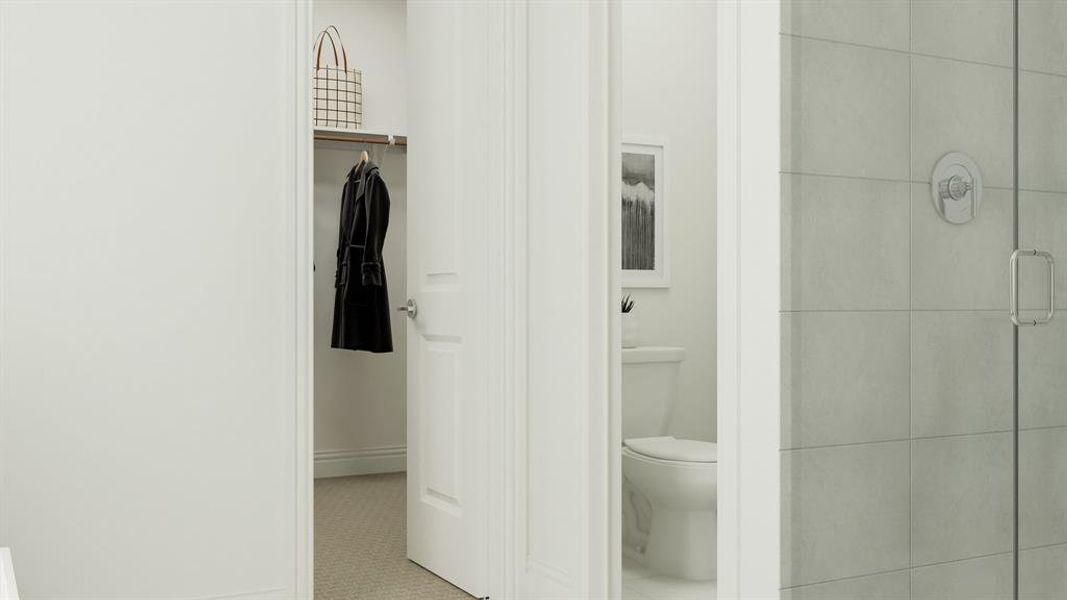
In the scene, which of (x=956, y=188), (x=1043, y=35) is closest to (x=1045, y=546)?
(x=956, y=188)

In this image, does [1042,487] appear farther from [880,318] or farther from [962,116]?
[962,116]

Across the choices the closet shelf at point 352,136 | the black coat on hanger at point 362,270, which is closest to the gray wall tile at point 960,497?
the black coat on hanger at point 362,270

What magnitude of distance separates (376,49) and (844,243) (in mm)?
→ 3662

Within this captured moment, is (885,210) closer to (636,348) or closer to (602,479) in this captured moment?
(602,479)

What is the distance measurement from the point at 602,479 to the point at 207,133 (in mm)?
1395

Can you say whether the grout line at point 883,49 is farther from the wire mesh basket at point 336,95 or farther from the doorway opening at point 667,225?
the wire mesh basket at point 336,95

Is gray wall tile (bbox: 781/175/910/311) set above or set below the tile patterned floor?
above

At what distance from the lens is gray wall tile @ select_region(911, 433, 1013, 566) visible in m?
1.66

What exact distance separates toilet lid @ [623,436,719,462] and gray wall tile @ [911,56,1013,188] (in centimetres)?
137

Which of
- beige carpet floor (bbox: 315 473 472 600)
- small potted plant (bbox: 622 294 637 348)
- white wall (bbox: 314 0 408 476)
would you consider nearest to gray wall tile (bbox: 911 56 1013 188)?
small potted plant (bbox: 622 294 637 348)

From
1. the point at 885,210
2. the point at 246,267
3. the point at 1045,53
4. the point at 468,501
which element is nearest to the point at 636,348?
the point at 468,501

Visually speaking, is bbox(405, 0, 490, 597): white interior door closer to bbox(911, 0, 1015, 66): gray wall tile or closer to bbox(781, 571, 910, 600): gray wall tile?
bbox(781, 571, 910, 600): gray wall tile

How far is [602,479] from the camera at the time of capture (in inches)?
95.1

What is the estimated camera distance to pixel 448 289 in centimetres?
297
